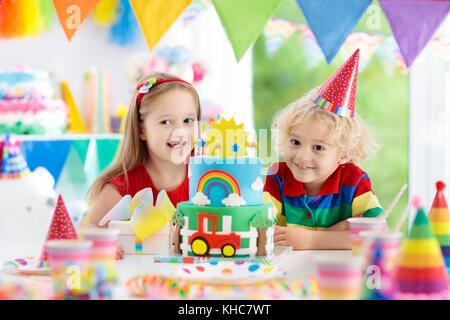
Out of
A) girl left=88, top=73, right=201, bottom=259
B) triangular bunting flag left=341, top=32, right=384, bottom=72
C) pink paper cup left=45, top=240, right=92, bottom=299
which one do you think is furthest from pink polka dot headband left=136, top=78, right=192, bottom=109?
triangular bunting flag left=341, top=32, right=384, bottom=72

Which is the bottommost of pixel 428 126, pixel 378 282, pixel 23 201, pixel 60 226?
Answer: pixel 378 282

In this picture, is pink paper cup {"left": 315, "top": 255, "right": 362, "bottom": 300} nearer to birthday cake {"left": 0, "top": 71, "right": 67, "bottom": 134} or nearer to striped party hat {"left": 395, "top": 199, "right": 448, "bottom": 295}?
striped party hat {"left": 395, "top": 199, "right": 448, "bottom": 295}

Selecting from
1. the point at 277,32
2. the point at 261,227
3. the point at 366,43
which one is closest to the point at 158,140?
the point at 261,227

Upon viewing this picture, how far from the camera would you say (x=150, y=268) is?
47.5 inches

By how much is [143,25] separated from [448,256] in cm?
101

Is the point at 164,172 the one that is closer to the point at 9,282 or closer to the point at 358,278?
the point at 9,282

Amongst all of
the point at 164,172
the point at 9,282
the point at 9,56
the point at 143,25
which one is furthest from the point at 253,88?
the point at 9,282

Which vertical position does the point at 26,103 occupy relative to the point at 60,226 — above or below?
above

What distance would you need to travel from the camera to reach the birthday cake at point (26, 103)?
11.7 ft

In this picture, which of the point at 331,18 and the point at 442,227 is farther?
the point at 331,18

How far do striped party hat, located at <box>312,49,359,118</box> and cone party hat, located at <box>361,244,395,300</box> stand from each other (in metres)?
0.54

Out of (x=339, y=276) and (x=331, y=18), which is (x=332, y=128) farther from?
(x=339, y=276)

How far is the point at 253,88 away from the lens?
5117 mm

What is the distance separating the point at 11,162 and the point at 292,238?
6.40ft
